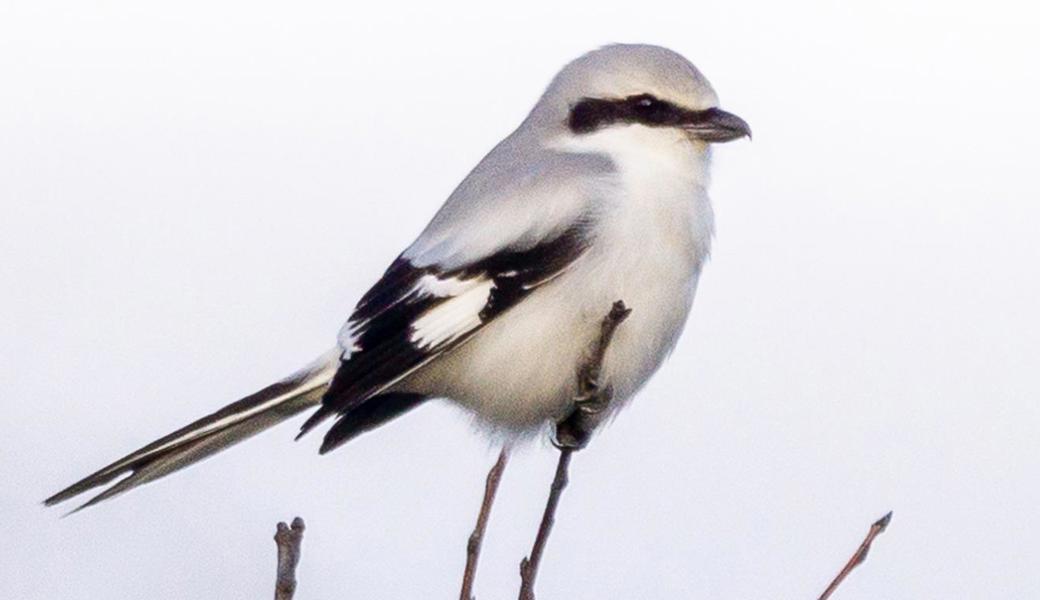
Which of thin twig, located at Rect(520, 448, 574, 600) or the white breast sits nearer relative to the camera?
thin twig, located at Rect(520, 448, 574, 600)

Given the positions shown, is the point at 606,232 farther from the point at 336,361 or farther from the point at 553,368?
the point at 336,361

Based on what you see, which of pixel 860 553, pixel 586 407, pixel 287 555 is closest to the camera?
pixel 287 555

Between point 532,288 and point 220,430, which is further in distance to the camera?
point 220,430

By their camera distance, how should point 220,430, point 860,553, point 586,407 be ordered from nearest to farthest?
point 860,553 → point 586,407 → point 220,430

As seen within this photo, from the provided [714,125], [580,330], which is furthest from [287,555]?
[714,125]

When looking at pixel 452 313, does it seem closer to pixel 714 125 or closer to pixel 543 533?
pixel 714 125

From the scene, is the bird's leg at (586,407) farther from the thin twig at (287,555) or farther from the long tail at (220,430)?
the thin twig at (287,555)

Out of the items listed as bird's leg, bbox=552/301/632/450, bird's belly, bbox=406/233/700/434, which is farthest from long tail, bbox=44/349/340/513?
bird's leg, bbox=552/301/632/450

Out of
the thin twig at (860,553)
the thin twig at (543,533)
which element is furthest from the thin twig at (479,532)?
the thin twig at (860,553)

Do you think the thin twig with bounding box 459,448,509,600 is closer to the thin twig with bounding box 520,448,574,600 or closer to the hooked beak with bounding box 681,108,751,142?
the thin twig with bounding box 520,448,574,600
